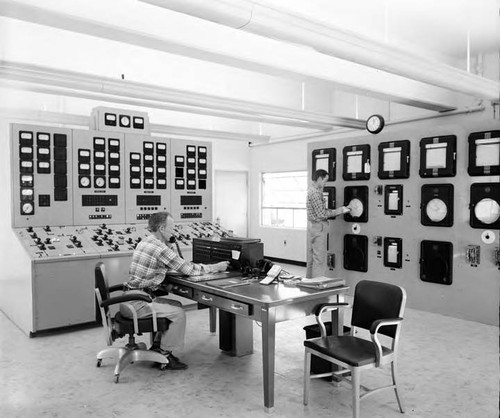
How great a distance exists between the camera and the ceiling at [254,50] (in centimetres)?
336

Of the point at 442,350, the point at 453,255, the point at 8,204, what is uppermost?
the point at 8,204

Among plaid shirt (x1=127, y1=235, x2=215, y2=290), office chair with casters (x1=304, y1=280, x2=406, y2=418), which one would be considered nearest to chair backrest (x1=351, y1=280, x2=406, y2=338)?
office chair with casters (x1=304, y1=280, x2=406, y2=418)

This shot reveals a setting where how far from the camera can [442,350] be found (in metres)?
3.96

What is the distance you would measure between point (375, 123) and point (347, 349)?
398 cm

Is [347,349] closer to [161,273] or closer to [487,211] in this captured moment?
[161,273]

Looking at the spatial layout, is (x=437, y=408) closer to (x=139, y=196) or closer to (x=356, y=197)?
(x=356, y=197)

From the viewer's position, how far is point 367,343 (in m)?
2.83

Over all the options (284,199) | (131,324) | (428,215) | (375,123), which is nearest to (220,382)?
(131,324)

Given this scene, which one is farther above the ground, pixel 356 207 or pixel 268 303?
pixel 356 207

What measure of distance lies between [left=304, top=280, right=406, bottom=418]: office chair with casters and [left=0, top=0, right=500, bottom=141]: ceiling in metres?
1.96

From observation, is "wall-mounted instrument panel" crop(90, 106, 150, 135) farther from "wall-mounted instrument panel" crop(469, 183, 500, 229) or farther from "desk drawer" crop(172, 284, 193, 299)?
"wall-mounted instrument panel" crop(469, 183, 500, 229)

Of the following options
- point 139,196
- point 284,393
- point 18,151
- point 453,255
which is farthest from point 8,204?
point 453,255

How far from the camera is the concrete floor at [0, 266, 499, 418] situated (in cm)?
284

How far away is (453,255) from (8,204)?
4.95 metres
